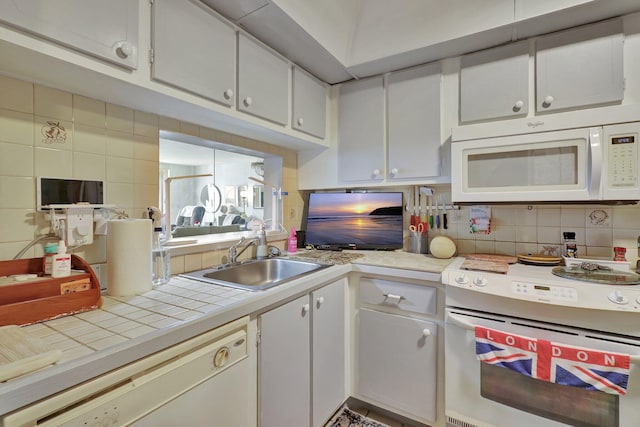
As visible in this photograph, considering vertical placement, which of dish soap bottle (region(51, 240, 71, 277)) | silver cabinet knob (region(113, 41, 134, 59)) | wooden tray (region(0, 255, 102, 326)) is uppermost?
silver cabinet knob (region(113, 41, 134, 59))

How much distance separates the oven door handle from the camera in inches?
51.8

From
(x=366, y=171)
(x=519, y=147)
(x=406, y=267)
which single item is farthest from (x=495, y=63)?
(x=406, y=267)

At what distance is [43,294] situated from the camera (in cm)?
88

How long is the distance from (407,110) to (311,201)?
37.1 inches

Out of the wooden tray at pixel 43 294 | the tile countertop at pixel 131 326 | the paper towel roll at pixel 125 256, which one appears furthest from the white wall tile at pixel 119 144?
the tile countertop at pixel 131 326

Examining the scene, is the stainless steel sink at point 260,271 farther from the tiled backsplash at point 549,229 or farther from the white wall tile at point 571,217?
the white wall tile at point 571,217

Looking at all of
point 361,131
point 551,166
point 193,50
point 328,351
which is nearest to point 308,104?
→ point 361,131

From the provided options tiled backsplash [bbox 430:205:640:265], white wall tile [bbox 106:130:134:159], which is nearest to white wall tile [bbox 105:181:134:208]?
white wall tile [bbox 106:130:134:159]

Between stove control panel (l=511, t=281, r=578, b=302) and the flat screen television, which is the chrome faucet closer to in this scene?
the flat screen television

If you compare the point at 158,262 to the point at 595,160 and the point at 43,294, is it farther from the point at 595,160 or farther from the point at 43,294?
the point at 595,160

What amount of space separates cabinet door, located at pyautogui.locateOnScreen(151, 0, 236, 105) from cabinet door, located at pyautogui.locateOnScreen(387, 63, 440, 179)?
1038 mm

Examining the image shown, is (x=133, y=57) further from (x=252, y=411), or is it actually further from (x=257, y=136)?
(x=252, y=411)

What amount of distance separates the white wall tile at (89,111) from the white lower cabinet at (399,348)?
4.82ft

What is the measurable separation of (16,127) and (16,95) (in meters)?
0.11
